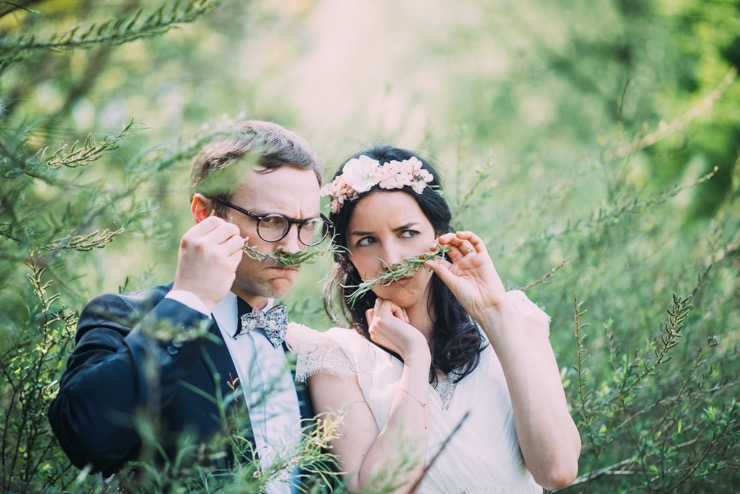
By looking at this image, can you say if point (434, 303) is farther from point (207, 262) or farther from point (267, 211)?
point (207, 262)

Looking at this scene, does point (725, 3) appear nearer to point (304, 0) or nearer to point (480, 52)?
point (480, 52)

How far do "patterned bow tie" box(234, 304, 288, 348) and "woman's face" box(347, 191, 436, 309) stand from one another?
40 cm

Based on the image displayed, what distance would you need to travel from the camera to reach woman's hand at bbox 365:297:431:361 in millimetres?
2469

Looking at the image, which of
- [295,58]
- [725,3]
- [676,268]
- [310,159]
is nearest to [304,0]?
[295,58]

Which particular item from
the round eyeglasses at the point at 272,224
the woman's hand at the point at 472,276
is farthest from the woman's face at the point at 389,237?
the round eyeglasses at the point at 272,224

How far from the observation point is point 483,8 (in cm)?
1310

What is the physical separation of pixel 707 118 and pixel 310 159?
9836mm

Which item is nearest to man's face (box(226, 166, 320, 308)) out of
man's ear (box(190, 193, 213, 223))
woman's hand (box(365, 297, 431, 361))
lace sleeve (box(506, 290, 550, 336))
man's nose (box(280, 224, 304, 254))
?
man's nose (box(280, 224, 304, 254))

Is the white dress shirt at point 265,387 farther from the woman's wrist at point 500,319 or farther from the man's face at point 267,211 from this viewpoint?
the woman's wrist at point 500,319

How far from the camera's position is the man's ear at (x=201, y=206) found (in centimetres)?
236

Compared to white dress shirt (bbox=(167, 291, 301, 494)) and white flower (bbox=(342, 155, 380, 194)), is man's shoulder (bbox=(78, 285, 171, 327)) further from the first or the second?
white flower (bbox=(342, 155, 380, 194))

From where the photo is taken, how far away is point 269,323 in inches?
93.0

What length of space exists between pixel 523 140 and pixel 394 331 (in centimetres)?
1059

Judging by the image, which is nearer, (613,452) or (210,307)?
(210,307)
